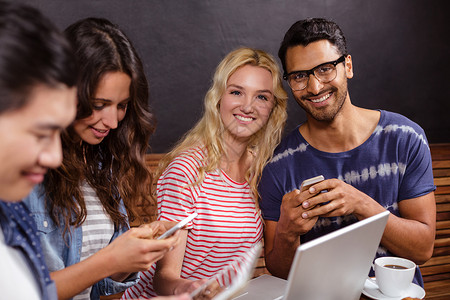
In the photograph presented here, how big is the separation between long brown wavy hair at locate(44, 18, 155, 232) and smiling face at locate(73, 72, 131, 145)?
2 centimetres

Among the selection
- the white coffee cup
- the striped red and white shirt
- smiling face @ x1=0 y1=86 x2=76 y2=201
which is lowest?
the white coffee cup

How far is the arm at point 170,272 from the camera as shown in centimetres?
146

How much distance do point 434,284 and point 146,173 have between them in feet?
7.60

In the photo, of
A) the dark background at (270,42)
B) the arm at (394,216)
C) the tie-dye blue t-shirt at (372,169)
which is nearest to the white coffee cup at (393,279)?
the arm at (394,216)

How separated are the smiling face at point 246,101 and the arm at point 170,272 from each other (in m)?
0.47

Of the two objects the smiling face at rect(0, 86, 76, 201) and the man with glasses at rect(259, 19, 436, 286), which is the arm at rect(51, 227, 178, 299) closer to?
the smiling face at rect(0, 86, 76, 201)

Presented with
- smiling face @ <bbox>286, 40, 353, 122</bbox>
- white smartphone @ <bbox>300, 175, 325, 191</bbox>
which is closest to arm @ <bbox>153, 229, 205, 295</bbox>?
white smartphone @ <bbox>300, 175, 325, 191</bbox>

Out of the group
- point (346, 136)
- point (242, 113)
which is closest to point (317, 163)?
point (346, 136)

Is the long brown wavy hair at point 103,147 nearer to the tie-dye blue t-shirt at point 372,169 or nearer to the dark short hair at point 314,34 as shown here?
the tie-dye blue t-shirt at point 372,169

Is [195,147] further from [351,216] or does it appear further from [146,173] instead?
[351,216]

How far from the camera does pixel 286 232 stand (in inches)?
62.5

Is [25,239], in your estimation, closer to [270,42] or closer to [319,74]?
[319,74]

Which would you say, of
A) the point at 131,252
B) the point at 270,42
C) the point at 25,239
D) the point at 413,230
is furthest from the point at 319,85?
the point at 270,42

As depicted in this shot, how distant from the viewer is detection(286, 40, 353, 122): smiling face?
1.79m
